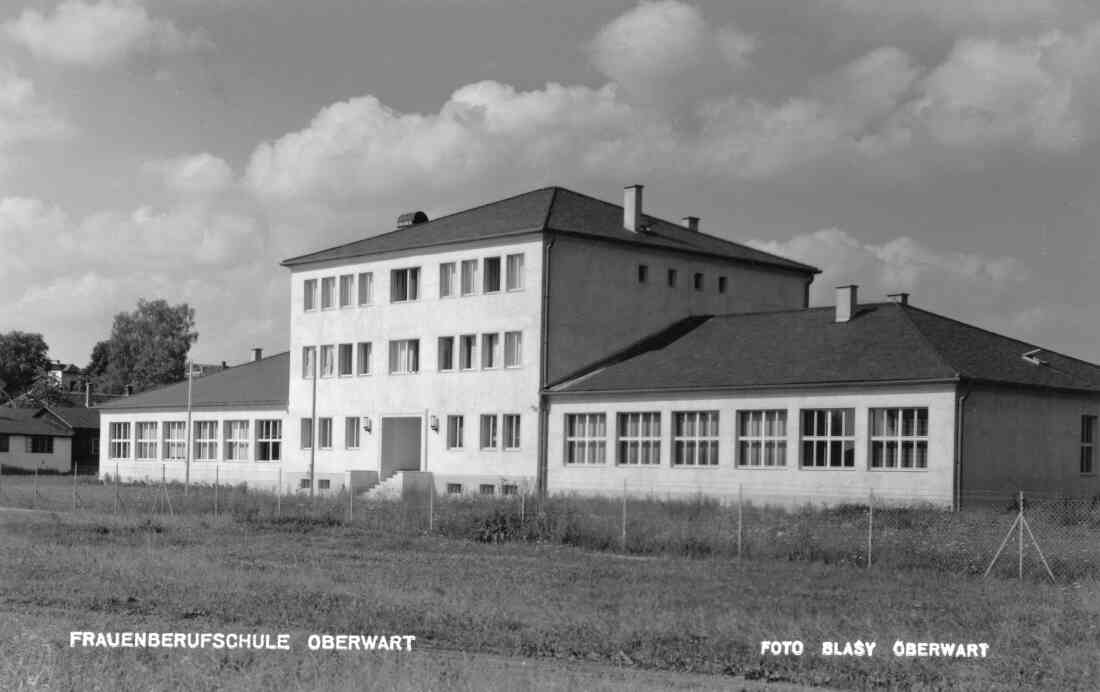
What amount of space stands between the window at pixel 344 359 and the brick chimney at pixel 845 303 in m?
21.2

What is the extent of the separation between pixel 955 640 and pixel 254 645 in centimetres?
813

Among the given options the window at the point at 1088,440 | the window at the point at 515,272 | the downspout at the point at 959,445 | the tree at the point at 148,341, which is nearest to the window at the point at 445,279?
the window at the point at 515,272

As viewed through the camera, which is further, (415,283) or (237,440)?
(237,440)

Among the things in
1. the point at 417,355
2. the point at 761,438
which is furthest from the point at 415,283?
the point at 761,438

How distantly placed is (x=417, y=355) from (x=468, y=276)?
4220 millimetres

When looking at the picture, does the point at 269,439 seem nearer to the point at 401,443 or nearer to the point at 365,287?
the point at 401,443

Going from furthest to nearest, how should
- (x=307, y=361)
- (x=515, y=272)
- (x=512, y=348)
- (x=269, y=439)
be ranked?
1. (x=269, y=439)
2. (x=307, y=361)
3. (x=512, y=348)
4. (x=515, y=272)

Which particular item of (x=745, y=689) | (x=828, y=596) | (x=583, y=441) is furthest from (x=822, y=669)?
(x=583, y=441)

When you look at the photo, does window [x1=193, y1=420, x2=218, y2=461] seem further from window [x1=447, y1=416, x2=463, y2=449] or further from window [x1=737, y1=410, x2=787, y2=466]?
window [x1=737, y1=410, x2=787, y2=466]

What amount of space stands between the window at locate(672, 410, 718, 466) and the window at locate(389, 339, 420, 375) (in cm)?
1340

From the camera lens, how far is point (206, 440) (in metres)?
66.7

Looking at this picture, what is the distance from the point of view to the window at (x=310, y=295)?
2357 inches

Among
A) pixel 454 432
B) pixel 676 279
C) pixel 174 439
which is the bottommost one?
pixel 174 439

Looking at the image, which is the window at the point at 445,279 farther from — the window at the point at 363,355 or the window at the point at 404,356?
the window at the point at 363,355
